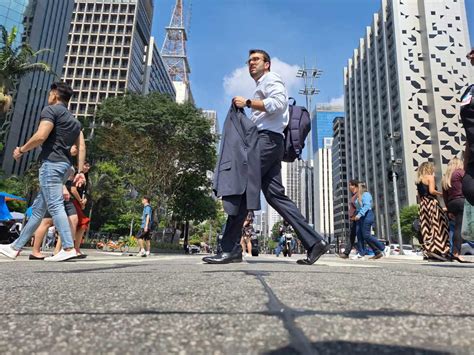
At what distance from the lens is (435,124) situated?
222ft

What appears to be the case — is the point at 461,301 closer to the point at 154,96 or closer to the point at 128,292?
the point at 128,292

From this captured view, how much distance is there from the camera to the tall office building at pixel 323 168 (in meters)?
141

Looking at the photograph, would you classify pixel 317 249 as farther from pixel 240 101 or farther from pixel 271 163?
pixel 240 101

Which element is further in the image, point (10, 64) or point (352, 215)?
point (10, 64)

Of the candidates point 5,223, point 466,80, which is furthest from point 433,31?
point 5,223

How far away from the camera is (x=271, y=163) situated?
3.74m

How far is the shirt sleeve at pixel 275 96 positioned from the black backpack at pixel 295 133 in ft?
0.79

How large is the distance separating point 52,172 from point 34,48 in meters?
55.4

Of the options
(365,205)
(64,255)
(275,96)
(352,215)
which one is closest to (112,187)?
(352,215)

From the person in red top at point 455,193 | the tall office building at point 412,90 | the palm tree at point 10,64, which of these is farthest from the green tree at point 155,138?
the tall office building at point 412,90

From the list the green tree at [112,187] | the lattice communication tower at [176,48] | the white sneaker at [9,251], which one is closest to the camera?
the white sneaker at [9,251]

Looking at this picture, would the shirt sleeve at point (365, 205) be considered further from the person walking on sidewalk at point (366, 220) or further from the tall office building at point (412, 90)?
the tall office building at point (412, 90)

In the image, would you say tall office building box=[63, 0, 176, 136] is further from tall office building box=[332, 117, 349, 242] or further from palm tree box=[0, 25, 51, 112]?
palm tree box=[0, 25, 51, 112]

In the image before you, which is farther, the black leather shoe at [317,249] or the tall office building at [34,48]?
the tall office building at [34,48]
